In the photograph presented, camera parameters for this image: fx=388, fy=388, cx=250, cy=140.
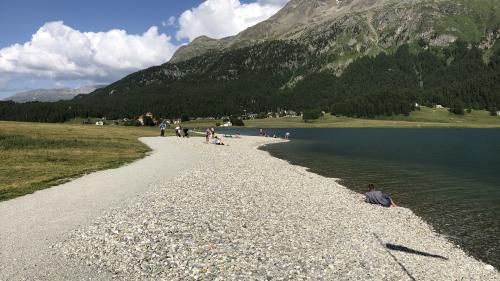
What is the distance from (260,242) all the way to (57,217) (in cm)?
1222

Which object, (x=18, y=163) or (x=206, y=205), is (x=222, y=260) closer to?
(x=206, y=205)

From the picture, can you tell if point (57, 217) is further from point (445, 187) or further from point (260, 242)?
point (445, 187)

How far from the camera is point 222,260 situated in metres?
16.8

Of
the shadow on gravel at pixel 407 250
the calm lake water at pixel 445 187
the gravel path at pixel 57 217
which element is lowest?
the calm lake water at pixel 445 187

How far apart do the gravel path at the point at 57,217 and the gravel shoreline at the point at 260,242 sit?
0.81 metres

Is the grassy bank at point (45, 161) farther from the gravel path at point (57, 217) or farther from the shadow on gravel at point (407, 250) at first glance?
the shadow on gravel at point (407, 250)

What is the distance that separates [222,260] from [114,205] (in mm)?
12342

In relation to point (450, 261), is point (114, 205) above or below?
above

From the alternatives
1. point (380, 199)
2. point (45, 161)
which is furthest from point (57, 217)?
point (45, 161)

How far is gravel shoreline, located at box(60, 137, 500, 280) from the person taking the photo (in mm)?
16297

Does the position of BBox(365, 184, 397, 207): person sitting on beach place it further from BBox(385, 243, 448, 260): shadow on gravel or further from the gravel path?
the gravel path

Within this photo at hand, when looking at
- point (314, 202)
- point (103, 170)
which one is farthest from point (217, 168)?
point (314, 202)

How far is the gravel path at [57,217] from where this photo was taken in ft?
50.5

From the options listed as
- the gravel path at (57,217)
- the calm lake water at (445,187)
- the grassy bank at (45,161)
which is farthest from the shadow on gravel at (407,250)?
the grassy bank at (45,161)
